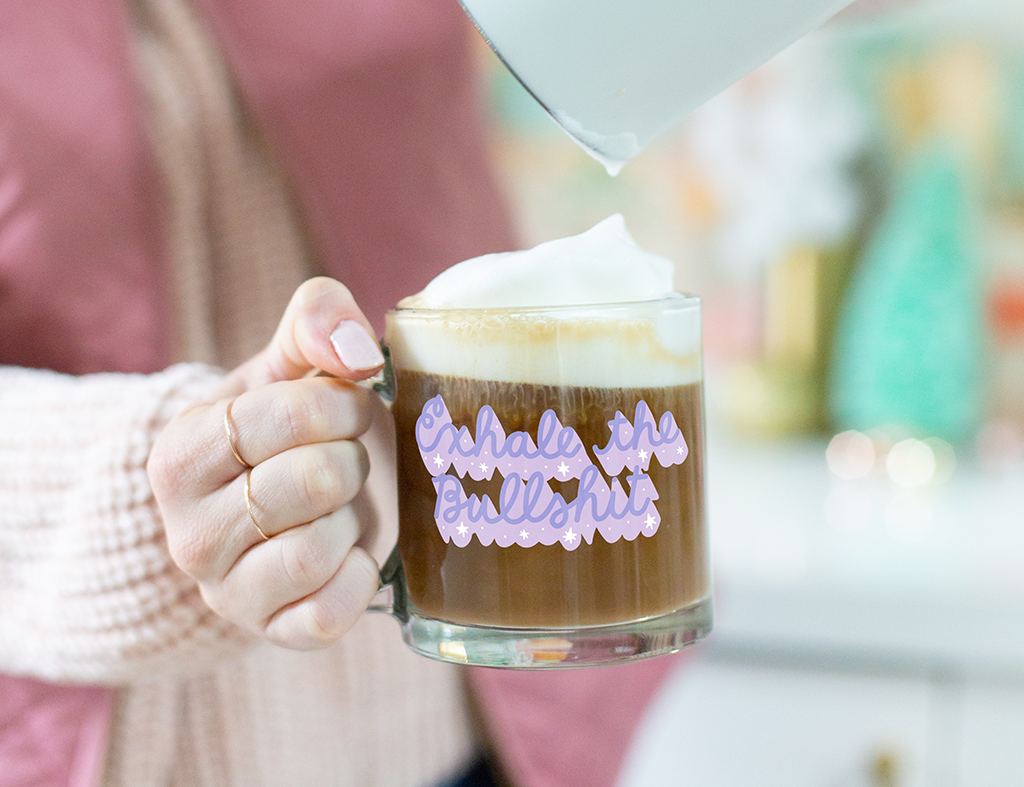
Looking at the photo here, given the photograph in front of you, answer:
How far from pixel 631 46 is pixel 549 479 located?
0.21 metres

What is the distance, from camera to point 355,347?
51 centimetres

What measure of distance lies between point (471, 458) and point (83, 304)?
35cm

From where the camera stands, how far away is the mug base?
50 cm

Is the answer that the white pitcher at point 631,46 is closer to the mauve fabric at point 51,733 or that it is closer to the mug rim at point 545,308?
the mug rim at point 545,308

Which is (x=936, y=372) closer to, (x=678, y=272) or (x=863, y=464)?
(x=863, y=464)

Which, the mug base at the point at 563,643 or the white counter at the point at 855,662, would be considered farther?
the white counter at the point at 855,662

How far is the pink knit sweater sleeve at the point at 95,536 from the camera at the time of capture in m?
0.55

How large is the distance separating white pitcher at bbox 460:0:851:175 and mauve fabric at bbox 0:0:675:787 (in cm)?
37

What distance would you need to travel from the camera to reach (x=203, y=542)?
0.49 m

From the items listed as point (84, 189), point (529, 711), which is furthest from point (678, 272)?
point (84, 189)

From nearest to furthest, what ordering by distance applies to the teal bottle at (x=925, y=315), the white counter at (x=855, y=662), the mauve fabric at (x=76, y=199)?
the mauve fabric at (x=76, y=199) → the white counter at (x=855, y=662) → the teal bottle at (x=925, y=315)

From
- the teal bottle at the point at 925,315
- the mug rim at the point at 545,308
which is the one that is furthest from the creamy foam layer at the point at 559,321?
the teal bottle at the point at 925,315

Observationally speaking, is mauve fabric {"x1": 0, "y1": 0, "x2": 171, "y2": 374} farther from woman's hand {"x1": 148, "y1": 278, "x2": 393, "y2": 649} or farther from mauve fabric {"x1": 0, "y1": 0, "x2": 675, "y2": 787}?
woman's hand {"x1": 148, "y1": 278, "x2": 393, "y2": 649}

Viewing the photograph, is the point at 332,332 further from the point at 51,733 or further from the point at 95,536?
the point at 51,733
